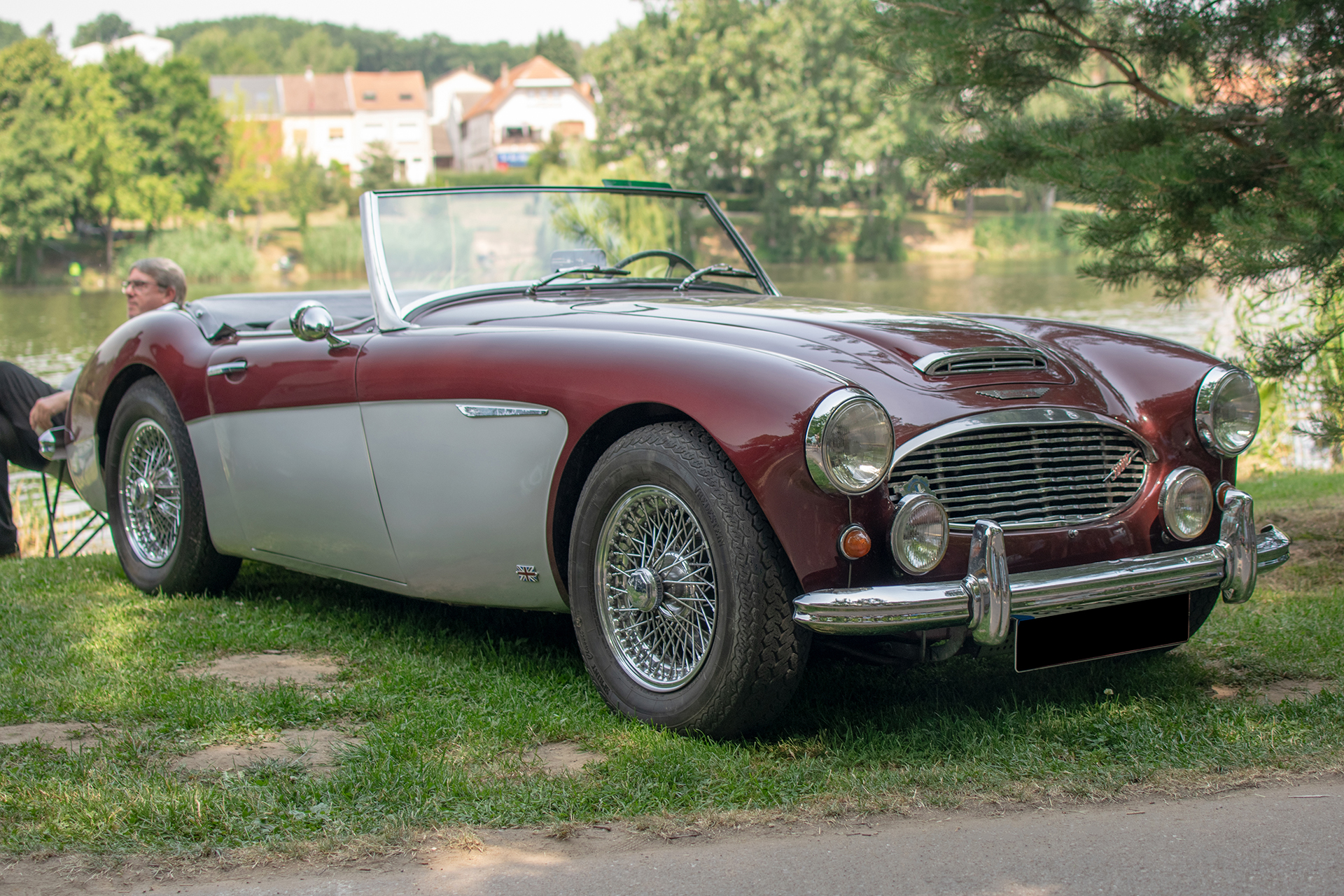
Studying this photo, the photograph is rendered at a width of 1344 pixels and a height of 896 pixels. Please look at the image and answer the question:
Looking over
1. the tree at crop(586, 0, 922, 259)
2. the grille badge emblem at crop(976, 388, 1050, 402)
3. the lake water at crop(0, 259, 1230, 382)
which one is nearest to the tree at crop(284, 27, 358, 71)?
the tree at crop(586, 0, 922, 259)

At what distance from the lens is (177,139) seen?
5809 cm

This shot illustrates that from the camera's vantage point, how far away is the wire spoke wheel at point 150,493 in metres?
4.92

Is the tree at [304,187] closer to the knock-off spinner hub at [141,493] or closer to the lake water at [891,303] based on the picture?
the lake water at [891,303]

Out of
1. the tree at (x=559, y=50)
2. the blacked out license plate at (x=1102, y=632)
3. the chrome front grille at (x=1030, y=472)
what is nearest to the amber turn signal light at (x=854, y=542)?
the chrome front grille at (x=1030, y=472)

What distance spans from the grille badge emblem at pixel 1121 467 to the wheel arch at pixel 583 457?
3.76 ft

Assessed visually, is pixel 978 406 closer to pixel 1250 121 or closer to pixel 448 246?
pixel 448 246

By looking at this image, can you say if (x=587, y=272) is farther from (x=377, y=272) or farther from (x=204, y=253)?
(x=204, y=253)

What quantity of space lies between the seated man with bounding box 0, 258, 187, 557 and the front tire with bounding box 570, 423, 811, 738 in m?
4.15

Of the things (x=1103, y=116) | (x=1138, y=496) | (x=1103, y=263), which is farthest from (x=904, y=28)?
(x=1138, y=496)

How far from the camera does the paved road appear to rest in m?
2.35

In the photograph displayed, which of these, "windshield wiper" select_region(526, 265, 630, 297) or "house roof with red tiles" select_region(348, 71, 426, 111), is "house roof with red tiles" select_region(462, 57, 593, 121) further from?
"windshield wiper" select_region(526, 265, 630, 297)

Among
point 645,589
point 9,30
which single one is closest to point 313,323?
point 645,589

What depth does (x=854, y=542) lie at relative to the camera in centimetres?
281

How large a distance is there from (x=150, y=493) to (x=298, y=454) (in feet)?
3.91
